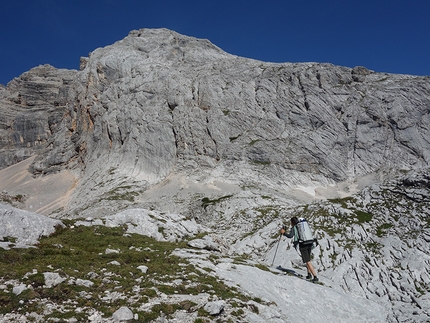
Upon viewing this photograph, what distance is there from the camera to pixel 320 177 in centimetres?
8812

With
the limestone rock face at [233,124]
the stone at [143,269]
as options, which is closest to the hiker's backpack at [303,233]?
the stone at [143,269]

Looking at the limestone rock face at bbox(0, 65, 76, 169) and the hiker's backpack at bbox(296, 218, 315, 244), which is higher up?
the limestone rock face at bbox(0, 65, 76, 169)

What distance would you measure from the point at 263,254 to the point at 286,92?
88543 millimetres

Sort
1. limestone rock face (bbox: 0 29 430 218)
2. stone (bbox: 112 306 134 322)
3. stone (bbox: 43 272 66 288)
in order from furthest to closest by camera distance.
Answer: limestone rock face (bbox: 0 29 430 218) < stone (bbox: 43 272 66 288) < stone (bbox: 112 306 134 322)

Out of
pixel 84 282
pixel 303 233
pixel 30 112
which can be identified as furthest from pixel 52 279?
pixel 30 112

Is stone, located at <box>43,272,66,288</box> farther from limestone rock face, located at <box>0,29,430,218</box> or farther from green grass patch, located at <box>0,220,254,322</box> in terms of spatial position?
limestone rock face, located at <box>0,29,430,218</box>

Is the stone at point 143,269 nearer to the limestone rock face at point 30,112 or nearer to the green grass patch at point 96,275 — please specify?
the green grass patch at point 96,275

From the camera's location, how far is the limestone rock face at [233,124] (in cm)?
8906

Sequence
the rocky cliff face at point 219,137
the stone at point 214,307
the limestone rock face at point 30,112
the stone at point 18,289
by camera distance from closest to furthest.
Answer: the stone at point 18,289, the stone at point 214,307, the rocky cliff face at point 219,137, the limestone rock face at point 30,112

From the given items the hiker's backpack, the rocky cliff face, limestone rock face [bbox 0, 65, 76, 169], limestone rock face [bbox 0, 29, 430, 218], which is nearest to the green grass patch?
the hiker's backpack

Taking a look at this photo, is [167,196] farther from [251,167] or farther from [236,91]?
[236,91]

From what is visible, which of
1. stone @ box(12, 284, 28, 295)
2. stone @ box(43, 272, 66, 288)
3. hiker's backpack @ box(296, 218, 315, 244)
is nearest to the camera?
stone @ box(12, 284, 28, 295)

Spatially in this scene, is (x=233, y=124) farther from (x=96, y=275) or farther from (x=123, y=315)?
(x=123, y=315)

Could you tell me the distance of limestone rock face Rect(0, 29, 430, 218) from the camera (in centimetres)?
8906
